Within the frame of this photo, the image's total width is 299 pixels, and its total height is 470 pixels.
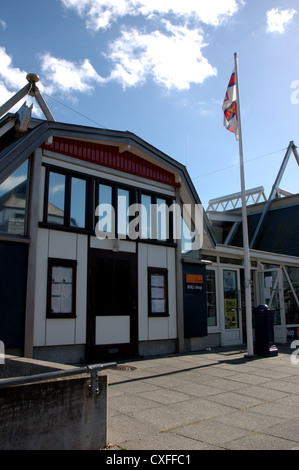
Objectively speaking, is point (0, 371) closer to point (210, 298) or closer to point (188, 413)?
point (188, 413)

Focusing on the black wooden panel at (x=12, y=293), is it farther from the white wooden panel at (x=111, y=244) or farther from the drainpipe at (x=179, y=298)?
the drainpipe at (x=179, y=298)

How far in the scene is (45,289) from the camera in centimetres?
859

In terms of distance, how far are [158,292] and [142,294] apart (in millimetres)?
644

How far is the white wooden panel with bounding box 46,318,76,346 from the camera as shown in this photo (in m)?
8.55

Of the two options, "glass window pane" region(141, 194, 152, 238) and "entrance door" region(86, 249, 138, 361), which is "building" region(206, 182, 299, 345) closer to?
"glass window pane" region(141, 194, 152, 238)

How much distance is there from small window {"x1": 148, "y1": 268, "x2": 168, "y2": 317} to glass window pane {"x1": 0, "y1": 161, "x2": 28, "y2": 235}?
12.4ft

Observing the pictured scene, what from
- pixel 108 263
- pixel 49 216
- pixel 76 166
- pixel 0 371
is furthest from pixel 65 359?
pixel 76 166

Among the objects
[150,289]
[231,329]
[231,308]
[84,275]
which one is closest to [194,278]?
[150,289]

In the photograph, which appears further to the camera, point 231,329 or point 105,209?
point 231,329

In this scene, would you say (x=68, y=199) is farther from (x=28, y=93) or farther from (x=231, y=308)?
(x=231, y=308)

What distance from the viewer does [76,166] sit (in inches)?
381

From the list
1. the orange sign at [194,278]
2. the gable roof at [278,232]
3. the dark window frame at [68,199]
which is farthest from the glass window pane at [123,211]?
the gable roof at [278,232]

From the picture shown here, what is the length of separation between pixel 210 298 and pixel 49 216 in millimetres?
6171

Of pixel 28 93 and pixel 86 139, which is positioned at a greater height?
pixel 28 93
